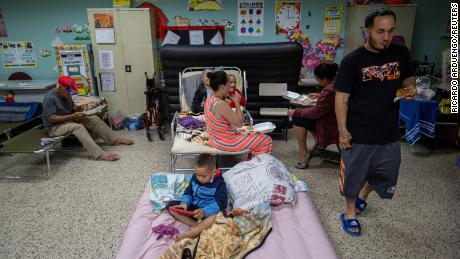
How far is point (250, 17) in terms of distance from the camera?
4547 mm

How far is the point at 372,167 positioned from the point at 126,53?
139 inches

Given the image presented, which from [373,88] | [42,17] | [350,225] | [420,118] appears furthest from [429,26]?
[42,17]

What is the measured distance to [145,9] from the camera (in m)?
4.20

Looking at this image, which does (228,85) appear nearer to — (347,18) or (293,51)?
(293,51)

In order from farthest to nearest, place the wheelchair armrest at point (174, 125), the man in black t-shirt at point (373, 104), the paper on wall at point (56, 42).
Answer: the paper on wall at point (56, 42) < the wheelchair armrest at point (174, 125) < the man in black t-shirt at point (373, 104)

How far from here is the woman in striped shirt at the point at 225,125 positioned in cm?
256

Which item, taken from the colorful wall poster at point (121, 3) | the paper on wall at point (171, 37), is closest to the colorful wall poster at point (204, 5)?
the paper on wall at point (171, 37)

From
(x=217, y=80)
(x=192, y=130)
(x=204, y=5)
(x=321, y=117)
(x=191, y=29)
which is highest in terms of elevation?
(x=204, y=5)

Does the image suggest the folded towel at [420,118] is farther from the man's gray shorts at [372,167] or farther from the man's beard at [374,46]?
the man's beard at [374,46]

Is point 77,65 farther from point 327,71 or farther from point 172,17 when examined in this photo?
point 327,71

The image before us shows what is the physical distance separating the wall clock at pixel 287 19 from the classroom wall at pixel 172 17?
0.24 feet

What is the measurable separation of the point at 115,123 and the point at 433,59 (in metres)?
4.64

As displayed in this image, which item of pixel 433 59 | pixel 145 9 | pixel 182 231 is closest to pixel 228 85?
pixel 182 231

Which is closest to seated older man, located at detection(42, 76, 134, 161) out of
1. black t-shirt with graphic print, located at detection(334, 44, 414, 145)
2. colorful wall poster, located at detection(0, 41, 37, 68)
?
colorful wall poster, located at detection(0, 41, 37, 68)
